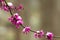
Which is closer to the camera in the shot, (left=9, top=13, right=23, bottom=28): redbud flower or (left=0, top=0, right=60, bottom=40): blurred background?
(left=9, top=13, right=23, bottom=28): redbud flower

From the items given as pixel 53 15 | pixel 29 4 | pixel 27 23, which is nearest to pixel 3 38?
pixel 27 23

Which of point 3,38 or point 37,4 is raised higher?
point 37,4

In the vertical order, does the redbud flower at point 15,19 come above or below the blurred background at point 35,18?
below

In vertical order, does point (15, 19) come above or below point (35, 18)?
below

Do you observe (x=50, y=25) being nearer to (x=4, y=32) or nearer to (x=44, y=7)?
(x=44, y=7)

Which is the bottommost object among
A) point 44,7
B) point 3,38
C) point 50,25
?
point 3,38

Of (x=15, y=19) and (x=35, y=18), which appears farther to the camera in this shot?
(x=35, y=18)

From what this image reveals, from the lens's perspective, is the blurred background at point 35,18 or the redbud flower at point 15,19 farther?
the blurred background at point 35,18

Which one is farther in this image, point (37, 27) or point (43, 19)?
point (43, 19)
